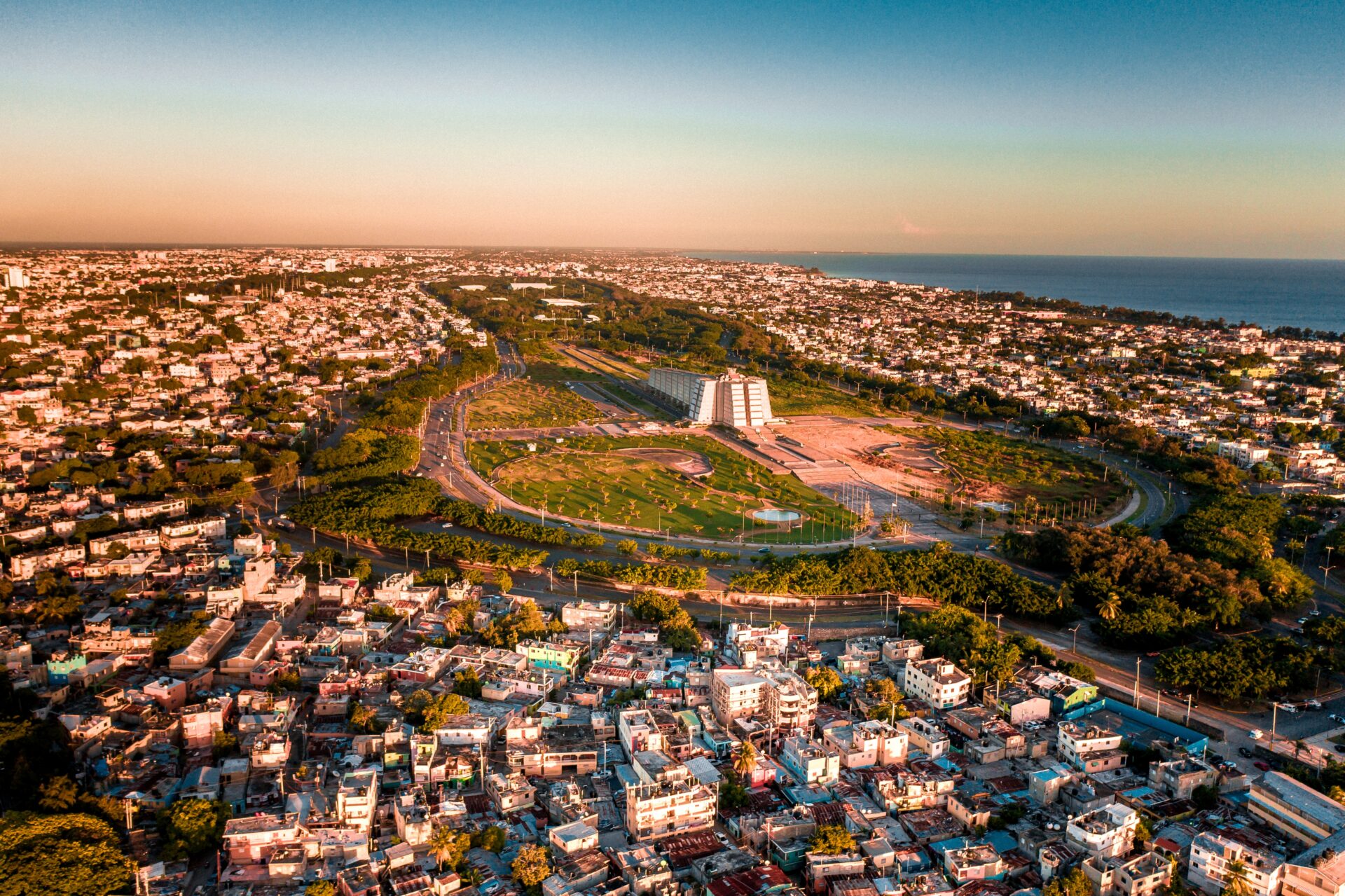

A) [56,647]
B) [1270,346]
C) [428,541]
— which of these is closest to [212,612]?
[56,647]

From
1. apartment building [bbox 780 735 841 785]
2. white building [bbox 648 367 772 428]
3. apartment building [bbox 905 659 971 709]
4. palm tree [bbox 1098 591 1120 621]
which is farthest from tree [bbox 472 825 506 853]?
white building [bbox 648 367 772 428]

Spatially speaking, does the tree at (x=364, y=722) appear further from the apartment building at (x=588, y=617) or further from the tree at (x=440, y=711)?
the apartment building at (x=588, y=617)

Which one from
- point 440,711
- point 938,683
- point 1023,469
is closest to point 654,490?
point 1023,469

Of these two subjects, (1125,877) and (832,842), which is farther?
(832,842)

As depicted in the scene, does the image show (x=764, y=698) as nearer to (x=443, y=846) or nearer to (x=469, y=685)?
(x=469, y=685)

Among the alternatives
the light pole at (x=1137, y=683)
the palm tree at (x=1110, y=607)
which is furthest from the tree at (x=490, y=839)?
the palm tree at (x=1110, y=607)
